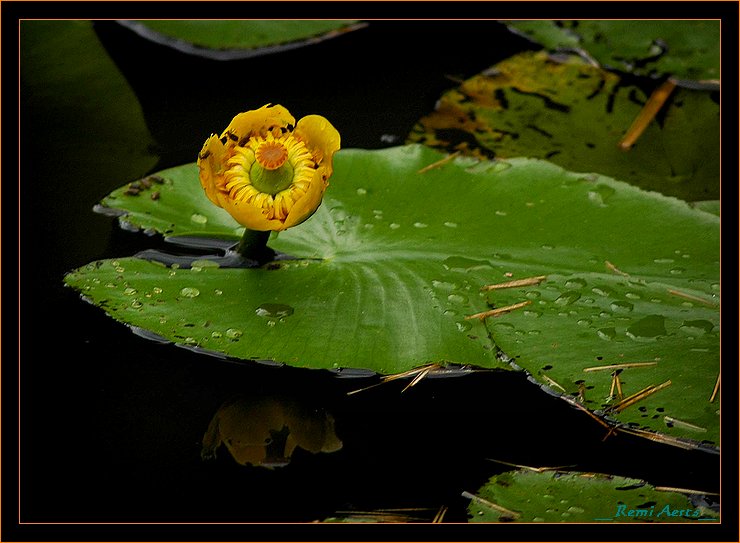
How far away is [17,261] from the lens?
170cm

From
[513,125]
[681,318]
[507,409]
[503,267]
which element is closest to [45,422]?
[507,409]

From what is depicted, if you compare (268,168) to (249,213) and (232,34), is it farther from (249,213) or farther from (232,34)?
(232,34)

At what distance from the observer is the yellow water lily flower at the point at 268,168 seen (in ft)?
5.18

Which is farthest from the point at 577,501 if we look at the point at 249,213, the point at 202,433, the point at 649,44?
the point at 649,44

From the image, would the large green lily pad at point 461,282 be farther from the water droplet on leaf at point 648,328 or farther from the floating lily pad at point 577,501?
the floating lily pad at point 577,501

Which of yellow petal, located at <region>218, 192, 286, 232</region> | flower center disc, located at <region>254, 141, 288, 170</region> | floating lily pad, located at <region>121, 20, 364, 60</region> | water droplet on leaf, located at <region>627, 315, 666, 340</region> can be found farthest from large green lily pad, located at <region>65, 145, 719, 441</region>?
floating lily pad, located at <region>121, 20, 364, 60</region>

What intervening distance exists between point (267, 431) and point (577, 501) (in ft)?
1.96

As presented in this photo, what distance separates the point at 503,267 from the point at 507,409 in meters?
0.37

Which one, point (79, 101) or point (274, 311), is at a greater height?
point (79, 101)

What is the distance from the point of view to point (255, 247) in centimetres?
177

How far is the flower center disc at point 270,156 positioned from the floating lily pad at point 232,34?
1.20 metres

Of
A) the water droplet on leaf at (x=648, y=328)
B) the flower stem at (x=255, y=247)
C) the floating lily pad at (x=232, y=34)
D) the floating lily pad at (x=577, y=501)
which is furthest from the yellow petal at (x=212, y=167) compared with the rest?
the floating lily pad at (x=232, y=34)

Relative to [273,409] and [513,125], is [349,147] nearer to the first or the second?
[513,125]
